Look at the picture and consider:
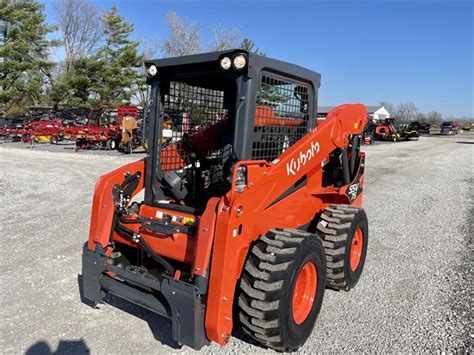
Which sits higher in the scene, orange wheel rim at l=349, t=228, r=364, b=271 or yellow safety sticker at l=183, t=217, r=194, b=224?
yellow safety sticker at l=183, t=217, r=194, b=224

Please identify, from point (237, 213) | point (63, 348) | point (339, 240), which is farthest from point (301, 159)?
point (63, 348)

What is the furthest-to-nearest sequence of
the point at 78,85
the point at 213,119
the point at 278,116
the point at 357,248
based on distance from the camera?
the point at 78,85 → the point at 357,248 → the point at 213,119 → the point at 278,116

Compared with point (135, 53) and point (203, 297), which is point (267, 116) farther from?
point (135, 53)

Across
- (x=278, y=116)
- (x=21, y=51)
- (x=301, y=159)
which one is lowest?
(x=301, y=159)

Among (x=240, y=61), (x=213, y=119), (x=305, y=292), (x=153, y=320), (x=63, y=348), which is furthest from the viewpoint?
(x=213, y=119)

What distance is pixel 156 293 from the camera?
10.5 feet

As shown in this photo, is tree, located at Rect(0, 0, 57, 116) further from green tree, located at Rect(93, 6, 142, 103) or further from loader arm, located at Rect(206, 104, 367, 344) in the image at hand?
loader arm, located at Rect(206, 104, 367, 344)

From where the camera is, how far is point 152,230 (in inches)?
138

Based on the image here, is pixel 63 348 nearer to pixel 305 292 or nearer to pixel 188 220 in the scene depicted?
pixel 188 220

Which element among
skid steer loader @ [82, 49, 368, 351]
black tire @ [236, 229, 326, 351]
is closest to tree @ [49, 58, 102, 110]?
skid steer loader @ [82, 49, 368, 351]

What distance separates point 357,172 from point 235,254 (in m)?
2.87

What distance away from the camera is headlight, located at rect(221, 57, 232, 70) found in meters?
3.10

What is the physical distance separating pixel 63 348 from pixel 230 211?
5.84ft

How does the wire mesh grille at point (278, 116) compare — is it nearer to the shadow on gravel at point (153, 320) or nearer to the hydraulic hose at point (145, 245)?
the hydraulic hose at point (145, 245)
